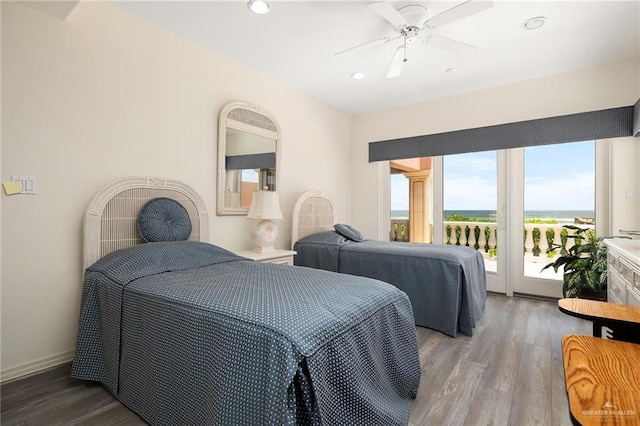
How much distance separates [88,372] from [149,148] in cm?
162

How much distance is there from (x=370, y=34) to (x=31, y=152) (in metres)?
2.61

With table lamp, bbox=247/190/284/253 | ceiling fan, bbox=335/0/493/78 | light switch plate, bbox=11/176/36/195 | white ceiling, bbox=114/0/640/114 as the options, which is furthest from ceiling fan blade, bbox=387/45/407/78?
light switch plate, bbox=11/176/36/195

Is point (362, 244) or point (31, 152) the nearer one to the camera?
point (31, 152)

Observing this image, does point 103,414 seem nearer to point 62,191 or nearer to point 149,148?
point 62,191

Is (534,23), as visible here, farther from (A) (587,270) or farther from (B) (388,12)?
(A) (587,270)

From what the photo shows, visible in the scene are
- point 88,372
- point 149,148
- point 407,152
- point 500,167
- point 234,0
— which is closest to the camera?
point 88,372

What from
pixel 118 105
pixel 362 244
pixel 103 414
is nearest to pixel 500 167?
pixel 362 244

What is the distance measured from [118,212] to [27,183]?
20.4 inches

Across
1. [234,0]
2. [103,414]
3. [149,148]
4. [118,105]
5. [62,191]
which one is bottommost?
[103,414]

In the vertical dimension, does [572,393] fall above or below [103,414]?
above

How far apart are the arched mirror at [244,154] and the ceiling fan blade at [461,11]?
189 centimetres

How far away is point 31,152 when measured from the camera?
6.54ft

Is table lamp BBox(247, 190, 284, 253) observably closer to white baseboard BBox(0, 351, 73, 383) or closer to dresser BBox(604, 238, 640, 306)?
white baseboard BBox(0, 351, 73, 383)

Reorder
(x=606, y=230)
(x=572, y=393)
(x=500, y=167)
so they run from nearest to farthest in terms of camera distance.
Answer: (x=572, y=393) → (x=606, y=230) → (x=500, y=167)
